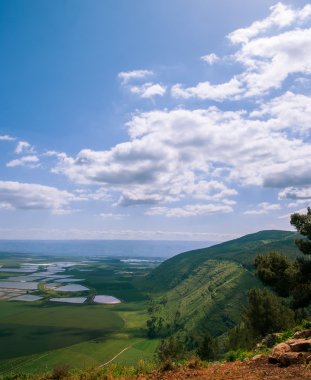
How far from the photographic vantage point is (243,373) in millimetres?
22594

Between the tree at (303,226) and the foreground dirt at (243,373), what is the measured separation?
75.5 feet

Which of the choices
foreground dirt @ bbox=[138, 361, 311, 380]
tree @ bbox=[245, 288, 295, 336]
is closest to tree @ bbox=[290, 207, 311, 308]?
foreground dirt @ bbox=[138, 361, 311, 380]

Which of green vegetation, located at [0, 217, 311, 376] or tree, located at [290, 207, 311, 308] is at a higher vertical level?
tree, located at [290, 207, 311, 308]

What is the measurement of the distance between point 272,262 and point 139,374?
3235 cm

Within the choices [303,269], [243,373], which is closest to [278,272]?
[303,269]

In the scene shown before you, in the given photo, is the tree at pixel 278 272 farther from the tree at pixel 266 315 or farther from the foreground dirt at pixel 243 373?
the foreground dirt at pixel 243 373

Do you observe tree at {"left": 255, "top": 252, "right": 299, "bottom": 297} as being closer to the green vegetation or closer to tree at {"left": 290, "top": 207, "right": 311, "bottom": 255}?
the green vegetation

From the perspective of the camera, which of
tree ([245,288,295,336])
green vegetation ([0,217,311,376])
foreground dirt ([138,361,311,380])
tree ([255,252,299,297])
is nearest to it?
foreground dirt ([138,361,311,380])

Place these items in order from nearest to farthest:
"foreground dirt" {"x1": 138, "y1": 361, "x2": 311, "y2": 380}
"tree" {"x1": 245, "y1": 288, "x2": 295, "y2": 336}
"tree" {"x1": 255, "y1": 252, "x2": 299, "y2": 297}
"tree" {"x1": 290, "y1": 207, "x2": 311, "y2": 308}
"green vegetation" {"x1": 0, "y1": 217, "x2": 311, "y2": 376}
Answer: "foreground dirt" {"x1": 138, "y1": 361, "x2": 311, "y2": 380}
"tree" {"x1": 290, "y1": 207, "x2": 311, "y2": 308}
"tree" {"x1": 255, "y1": 252, "x2": 299, "y2": 297}
"green vegetation" {"x1": 0, "y1": 217, "x2": 311, "y2": 376}
"tree" {"x1": 245, "y1": 288, "x2": 295, "y2": 336}

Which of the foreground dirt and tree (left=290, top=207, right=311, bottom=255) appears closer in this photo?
the foreground dirt

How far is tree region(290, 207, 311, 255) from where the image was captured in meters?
44.6

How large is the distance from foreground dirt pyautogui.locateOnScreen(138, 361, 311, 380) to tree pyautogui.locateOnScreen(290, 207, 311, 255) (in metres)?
23.0

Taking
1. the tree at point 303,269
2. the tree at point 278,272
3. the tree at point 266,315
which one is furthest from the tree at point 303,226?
the tree at point 266,315

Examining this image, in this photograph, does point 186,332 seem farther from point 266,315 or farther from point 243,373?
point 243,373
